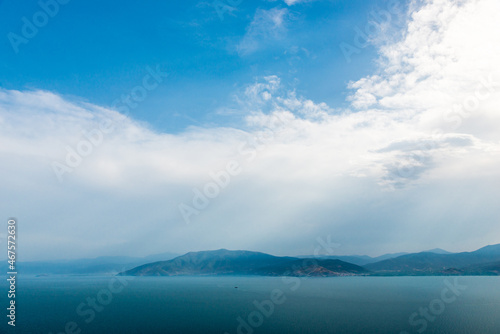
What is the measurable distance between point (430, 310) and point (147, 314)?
8669 centimetres

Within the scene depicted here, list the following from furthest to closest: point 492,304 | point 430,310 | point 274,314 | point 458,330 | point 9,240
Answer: point 492,304
point 430,310
point 274,314
point 458,330
point 9,240

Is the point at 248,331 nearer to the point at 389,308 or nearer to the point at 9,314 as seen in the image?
the point at 389,308

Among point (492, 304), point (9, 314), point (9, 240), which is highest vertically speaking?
point (9, 240)

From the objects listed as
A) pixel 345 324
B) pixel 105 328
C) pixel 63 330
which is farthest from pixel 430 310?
pixel 63 330

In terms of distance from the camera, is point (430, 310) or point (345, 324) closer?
point (345, 324)

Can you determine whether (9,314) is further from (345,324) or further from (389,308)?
(389,308)

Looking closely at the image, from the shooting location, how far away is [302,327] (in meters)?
65.8

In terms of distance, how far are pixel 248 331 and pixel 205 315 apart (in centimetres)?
2522

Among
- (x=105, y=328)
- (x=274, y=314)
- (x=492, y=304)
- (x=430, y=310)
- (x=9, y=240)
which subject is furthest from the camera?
(x=492, y=304)

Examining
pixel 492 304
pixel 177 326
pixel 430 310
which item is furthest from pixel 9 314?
pixel 492 304

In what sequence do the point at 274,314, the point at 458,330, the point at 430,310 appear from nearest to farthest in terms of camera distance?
the point at 458,330
the point at 274,314
the point at 430,310

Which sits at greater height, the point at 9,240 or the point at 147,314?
the point at 9,240

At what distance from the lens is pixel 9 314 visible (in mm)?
85688

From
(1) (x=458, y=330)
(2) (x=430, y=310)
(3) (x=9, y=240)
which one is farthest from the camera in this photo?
(2) (x=430, y=310)
